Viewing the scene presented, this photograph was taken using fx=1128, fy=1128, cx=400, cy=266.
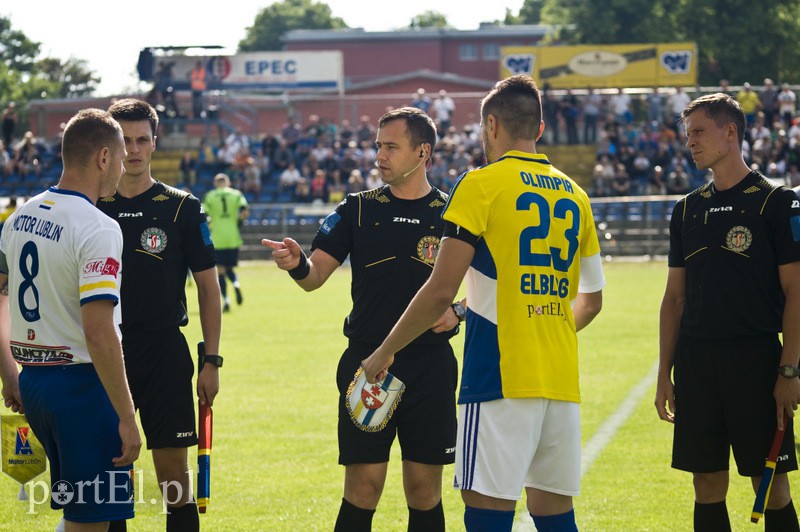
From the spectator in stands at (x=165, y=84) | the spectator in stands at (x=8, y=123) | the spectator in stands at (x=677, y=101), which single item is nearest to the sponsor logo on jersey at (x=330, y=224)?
the spectator in stands at (x=677, y=101)

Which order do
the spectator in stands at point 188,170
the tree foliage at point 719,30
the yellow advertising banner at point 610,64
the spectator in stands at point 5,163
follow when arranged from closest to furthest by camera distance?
the spectator in stands at point 188,170 < the spectator in stands at point 5,163 < the yellow advertising banner at point 610,64 < the tree foliage at point 719,30

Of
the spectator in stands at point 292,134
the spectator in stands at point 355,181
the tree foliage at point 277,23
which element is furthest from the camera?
the tree foliage at point 277,23

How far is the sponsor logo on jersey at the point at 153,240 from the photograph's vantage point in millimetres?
5730

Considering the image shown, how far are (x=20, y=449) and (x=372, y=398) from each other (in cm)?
164

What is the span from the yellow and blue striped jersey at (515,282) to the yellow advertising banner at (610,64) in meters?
40.6

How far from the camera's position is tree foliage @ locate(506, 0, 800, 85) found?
54.2 meters

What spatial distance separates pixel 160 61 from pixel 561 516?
4131 centimetres

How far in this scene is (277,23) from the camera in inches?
4385

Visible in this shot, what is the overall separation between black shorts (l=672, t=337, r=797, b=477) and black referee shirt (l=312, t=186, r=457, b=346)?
4.05 ft

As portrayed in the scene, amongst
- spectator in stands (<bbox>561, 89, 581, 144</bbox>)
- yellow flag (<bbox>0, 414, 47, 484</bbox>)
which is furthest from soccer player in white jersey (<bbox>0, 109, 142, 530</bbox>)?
spectator in stands (<bbox>561, 89, 581, 144</bbox>)

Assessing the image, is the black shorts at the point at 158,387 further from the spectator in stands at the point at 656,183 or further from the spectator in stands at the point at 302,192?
the spectator in stands at the point at 302,192

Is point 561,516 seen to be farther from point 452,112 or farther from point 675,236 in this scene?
point 452,112

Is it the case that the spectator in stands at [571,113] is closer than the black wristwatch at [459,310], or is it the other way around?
the black wristwatch at [459,310]

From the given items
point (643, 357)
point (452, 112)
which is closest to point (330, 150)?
point (452, 112)
